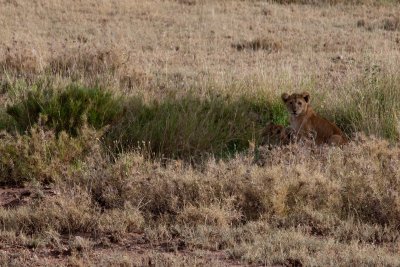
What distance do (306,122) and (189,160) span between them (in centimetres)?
180

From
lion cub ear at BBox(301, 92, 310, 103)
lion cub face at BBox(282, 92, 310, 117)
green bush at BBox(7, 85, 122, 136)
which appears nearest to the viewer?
green bush at BBox(7, 85, 122, 136)

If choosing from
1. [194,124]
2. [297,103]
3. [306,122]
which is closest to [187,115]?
[194,124]

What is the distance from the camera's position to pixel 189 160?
33.5 ft

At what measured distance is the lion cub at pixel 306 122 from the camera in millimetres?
10924

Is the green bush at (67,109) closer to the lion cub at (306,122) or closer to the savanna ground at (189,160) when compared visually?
the savanna ground at (189,160)

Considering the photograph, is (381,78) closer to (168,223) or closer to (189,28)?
(168,223)

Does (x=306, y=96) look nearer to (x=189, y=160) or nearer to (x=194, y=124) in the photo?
(x=194, y=124)

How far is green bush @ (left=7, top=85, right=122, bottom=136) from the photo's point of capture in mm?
10664

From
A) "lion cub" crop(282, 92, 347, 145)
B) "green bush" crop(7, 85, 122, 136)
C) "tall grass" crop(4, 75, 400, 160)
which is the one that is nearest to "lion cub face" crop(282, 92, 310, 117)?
"lion cub" crop(282, 92, 347, 145)

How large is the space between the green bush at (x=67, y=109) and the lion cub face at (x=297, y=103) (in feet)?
6.80

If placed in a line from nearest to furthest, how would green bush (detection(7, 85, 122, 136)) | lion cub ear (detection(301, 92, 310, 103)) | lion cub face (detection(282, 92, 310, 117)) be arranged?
green bush (detection(7, 85, 122, 136))
lion cub face (detection(282, 92, 310, 117))
lion cub ear (detection(301, 92, 310, 103))

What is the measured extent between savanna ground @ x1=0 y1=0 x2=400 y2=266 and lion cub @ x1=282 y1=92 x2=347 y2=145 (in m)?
0.47

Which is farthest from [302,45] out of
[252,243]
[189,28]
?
[252,243]

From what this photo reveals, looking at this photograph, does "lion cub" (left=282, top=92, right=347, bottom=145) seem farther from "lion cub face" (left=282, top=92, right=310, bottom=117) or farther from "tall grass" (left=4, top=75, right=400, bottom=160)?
"tall grass" (left=4, top=75, right=400, bottom=160)
